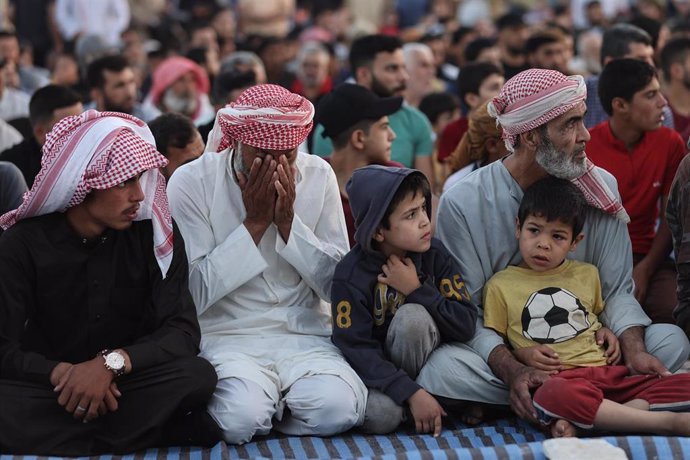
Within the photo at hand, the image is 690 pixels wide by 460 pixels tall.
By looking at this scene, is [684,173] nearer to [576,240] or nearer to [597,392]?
[576,240]

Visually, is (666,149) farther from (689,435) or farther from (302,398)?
(302,398)

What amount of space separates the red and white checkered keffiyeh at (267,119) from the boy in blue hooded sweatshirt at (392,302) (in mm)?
323

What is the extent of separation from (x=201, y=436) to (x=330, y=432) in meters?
0.50

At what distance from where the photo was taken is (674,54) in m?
7.73

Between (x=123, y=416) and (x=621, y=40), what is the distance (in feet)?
16.0

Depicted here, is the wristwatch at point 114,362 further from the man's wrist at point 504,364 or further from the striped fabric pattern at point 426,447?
the man's wrist at point 504,364

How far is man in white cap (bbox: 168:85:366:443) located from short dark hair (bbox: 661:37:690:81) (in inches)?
151

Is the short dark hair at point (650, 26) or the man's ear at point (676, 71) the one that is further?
the short dark hair at point (650, 26)

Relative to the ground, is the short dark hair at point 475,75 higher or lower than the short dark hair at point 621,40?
lower

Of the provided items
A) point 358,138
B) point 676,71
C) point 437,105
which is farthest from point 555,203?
point 437,105

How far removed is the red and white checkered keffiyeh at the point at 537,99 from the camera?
4688mm

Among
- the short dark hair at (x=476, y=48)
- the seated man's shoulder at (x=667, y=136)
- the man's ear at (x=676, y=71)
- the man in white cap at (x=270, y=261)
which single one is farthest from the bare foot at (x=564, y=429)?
the short dark hair at (x=476, y=48)

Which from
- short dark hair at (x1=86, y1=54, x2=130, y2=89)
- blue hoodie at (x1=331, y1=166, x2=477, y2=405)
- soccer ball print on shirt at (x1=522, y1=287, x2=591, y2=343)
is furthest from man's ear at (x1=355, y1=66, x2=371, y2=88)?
soccer ball print on shirt at (x1=522, y1=287, x2=591, y2=343)

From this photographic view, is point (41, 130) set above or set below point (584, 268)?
below
